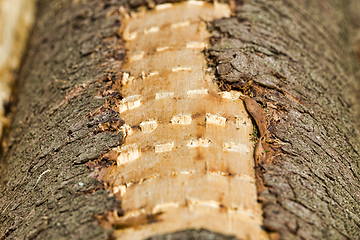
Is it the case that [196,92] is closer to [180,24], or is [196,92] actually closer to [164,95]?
[164,95]

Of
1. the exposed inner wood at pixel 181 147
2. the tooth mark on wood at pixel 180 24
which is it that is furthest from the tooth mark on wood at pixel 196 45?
the tooth mark on wood at pixel 180 24

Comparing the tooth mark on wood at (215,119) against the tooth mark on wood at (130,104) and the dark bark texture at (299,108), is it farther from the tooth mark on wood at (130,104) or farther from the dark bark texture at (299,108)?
the tooth mark on wood at (130,104)

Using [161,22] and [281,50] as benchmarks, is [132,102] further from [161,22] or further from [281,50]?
[281,50]

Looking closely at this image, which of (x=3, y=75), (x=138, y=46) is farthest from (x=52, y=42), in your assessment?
(x=138, y=46)

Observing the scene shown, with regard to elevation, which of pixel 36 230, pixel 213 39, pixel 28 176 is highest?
pixel 213 39

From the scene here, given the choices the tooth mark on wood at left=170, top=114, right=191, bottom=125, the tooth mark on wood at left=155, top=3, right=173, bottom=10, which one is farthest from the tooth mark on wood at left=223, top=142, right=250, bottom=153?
the tooth mark on wood at left=155, top=3, right=173, bottom=10

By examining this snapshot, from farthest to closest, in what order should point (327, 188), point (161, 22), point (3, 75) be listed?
point (3, 75), point (161, 22), point (327, 188)

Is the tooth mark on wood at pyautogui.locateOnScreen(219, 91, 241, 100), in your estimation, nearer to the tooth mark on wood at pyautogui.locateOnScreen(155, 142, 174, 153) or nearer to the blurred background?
the tooth mark on wood at pyautogui.locateOnScreen(155, 142, 174, 153)
